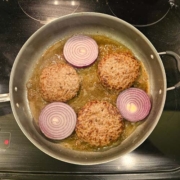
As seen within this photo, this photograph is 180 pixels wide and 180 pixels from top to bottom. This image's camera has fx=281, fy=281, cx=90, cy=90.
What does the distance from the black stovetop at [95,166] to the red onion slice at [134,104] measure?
134mm

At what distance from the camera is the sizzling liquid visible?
1396mm

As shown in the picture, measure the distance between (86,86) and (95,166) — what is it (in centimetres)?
40

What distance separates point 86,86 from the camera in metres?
1.45

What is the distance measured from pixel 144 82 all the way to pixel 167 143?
0.33 metres

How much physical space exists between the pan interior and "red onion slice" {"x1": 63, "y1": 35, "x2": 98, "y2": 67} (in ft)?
0.27

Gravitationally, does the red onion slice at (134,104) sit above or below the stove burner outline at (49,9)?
below

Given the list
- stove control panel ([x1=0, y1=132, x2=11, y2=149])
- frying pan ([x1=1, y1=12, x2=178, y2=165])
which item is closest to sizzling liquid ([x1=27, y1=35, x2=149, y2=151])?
frying pan ([x1=1, y1=12, x2=178, y2=165])

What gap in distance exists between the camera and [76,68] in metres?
1.47

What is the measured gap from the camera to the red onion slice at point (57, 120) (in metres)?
1.36

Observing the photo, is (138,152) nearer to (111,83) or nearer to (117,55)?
(111,83)

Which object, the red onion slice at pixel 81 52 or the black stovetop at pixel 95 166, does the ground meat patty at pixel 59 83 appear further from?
the black stovetop at pixel 95 166

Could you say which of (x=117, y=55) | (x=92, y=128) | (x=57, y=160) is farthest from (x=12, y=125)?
(x=117, y=55)

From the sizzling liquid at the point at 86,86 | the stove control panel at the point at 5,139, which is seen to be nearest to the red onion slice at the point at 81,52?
the sizzling liquid at the point at 86,86

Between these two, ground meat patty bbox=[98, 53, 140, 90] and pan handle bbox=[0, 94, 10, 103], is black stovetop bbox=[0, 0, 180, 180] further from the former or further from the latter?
ground meat patty bbox=[98, 53, 140, 90]
